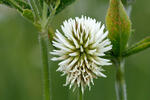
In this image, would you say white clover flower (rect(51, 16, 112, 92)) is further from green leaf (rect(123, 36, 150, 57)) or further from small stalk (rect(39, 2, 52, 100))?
green leaf (rect(123, 36, 150, 57))

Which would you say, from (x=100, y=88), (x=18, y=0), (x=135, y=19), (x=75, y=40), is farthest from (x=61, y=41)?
(x=135, y=19)

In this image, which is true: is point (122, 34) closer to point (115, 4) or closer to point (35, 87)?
point (115, 4)

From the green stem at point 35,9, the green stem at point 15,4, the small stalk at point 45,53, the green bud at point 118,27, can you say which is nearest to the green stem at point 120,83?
the green bud at point 118,27

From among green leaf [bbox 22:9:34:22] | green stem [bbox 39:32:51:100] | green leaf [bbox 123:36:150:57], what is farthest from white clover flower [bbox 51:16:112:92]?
green leaf [bbox 123:36:150:57]

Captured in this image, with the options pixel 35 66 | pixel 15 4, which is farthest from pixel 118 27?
pixel 35 66

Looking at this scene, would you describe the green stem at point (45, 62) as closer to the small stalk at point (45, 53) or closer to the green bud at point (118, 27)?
the small stalk at point (45, 53)

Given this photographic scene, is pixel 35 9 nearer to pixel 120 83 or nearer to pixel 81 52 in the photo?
pixel 81 52
